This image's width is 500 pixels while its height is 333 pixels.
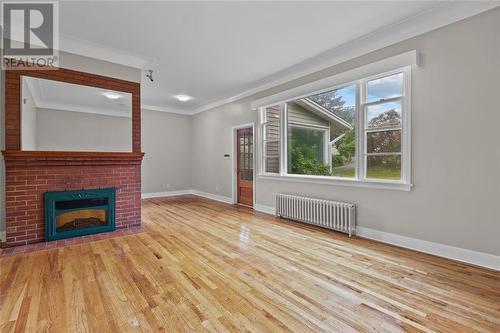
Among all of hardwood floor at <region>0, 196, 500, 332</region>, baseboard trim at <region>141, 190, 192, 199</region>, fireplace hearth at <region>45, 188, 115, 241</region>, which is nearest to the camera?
hardwood floor at <region>0, 196, 500, 332</region>

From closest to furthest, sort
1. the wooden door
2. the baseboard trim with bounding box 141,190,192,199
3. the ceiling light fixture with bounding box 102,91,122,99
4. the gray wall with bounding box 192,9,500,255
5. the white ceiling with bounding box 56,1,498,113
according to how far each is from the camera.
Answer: the gray wall with bounding box 192,9,500,255 → the white ceiling with bounding box 56,1,498,113 → the ceiling light fixture with bounding box 102,91,122,99 → the wooden door → the baseboard trim with bounding box 141,190,192,199

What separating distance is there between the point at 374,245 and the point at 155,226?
11.8ft

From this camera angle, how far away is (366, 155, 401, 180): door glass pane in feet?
11.0

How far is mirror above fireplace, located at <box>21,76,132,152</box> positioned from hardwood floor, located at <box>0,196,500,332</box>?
162cm

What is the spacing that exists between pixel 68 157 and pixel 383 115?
4773mm

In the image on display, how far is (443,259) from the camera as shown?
2.84 m

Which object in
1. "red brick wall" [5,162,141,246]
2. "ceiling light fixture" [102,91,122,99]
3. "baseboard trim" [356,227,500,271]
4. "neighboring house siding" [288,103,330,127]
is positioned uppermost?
"ceiling light fixture" [102,91,122,99]

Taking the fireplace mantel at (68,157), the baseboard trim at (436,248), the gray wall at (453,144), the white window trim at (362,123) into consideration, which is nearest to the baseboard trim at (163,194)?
the fireplace mantel at (68,157)

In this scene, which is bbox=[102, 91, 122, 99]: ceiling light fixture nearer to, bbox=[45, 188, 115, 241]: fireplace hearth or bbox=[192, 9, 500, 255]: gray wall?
bbox=[45, 188, 115, 241]: fireplace hearth

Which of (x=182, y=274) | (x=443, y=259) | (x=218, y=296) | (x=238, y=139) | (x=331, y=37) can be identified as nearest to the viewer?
(x=218, y=296)

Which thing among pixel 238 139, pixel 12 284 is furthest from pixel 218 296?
pixel 238 139

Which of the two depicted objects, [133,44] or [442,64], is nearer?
[442,64]

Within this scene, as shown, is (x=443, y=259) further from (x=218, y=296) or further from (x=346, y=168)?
(x=218, y=296)

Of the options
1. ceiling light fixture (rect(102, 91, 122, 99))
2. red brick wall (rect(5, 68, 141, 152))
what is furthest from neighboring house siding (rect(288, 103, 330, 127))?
ceiling light fixture (rect(102, 91, 122, 99))
